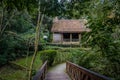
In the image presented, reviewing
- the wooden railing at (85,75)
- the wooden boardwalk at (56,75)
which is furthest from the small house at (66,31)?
the wooden railing at (85,75)

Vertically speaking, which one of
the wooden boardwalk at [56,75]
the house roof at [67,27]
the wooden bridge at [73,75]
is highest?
the house roof at [67,27]

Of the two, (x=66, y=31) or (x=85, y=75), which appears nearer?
(x=85, y=75)

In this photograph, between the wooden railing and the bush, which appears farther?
the bush

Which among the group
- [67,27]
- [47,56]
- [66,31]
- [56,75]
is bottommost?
[56,75]

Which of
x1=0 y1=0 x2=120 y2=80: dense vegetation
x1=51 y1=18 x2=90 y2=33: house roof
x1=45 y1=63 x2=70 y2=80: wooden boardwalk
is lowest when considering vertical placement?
x1=45 y1=63 x2=70 y2=80: wooden boardwalk

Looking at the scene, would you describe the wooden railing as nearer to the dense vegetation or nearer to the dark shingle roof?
the dense vegetation

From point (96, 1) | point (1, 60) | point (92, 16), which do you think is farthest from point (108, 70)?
point (1, 60)

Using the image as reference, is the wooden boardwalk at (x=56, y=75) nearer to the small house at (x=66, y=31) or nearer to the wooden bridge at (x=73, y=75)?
the wooden bridge at (x=73, y=75)

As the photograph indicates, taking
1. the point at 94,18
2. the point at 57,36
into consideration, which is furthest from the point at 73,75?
the point at 57,36

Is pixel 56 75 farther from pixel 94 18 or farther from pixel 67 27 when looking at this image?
pixel 67 27

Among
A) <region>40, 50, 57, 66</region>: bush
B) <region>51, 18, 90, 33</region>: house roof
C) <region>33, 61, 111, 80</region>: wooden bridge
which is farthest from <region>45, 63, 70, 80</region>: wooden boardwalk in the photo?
<region>51, 18, 90, 33</region>: house roof

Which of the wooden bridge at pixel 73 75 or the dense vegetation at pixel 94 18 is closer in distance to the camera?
the dense vegetation at pixel 94 18

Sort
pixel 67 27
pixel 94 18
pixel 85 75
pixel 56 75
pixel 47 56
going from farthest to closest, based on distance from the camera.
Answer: pixel 67 27, pixel 47 56, pixel 56 75, pixel 94 18, pixel 85 75

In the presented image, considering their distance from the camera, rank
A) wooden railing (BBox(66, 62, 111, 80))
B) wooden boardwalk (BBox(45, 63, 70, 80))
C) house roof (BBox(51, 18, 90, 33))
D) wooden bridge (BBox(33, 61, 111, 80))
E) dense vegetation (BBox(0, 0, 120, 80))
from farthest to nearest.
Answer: house roof (BBox(51, 18, 90, 33)) < wooden boardwalk (BBox(45, 63, 70, 80)) < wooden bridge (BBox(33, 61, 111, 80)) < wooden railing (BBox(66, 62, 111, 80)) < dense vegetation (BBox(0, 0, 120, 80))
